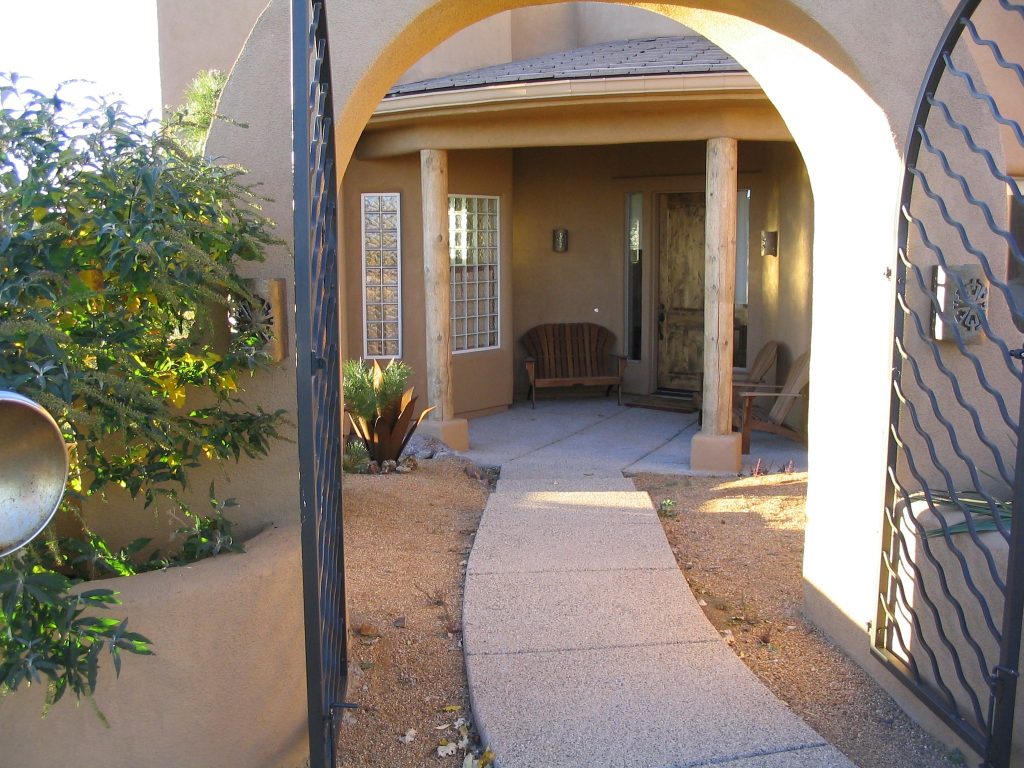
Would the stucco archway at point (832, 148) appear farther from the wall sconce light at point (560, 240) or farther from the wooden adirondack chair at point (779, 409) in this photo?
the wall sconce light at point (560, 240)

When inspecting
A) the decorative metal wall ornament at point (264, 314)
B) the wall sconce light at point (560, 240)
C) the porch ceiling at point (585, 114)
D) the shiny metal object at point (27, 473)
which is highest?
the porch ceiling at point (585, 114)

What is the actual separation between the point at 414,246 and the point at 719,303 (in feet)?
11.4

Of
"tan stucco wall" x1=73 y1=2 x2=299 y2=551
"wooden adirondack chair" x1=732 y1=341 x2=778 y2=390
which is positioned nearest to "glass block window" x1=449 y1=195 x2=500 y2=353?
"wooden adirondack chair" x1=732 y1=341 x2=778 y2=390

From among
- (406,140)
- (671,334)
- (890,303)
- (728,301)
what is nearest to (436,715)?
(890,303)

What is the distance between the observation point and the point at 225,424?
3.36 meters

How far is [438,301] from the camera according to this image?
9.04 metres

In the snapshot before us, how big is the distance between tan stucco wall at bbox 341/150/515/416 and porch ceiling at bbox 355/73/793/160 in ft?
2.00

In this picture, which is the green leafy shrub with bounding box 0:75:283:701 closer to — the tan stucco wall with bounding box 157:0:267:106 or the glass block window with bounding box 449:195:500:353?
the glass block window with bounding box 449:195:500:353

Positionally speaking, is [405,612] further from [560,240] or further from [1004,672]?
[560,240]

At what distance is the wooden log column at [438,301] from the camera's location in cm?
902

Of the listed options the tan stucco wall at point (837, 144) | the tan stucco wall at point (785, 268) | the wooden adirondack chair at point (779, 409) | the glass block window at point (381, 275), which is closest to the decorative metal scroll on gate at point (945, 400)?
the tan stucco wall at point (837, 144)

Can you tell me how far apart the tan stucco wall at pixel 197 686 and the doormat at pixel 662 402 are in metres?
8.13

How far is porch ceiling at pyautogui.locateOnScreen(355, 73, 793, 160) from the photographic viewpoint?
314 inches

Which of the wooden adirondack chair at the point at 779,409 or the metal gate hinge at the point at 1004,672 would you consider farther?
the wooden adirondack chair at the point at 779,409
